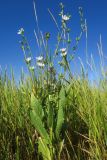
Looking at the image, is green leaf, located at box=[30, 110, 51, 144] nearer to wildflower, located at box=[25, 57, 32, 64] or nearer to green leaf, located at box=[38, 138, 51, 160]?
green leaf, located at box=[38, 138, 51, 160]

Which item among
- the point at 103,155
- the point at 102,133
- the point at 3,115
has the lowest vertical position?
the point at 103,155

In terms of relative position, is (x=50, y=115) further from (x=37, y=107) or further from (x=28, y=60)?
(x=28, y=60)

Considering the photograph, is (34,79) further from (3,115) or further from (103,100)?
(103,100)

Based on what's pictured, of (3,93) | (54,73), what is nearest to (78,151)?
(54,73)

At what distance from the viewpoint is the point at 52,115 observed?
1.81 m

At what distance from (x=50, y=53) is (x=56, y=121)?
0.45 m

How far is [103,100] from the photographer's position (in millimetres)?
2049

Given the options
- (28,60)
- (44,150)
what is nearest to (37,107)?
(44,150)

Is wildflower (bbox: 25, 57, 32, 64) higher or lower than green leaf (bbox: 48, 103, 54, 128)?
higher

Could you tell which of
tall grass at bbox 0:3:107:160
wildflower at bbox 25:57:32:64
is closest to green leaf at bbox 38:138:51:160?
tall grass at bbox 0:3:107:160

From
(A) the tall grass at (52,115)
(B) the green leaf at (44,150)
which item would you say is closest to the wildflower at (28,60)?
(A) the tall grass at (52,115)

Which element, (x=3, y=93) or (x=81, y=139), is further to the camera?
(x=3, y=93)

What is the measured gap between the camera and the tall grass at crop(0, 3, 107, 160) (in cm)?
182

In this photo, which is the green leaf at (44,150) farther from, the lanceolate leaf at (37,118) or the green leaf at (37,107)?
the green leaf at (37,107)
